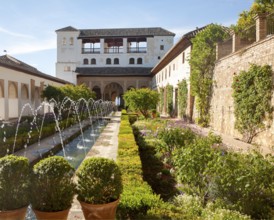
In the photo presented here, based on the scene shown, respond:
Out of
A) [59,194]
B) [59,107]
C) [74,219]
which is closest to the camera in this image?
[59,194]

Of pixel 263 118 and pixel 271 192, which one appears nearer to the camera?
pixel 271 192

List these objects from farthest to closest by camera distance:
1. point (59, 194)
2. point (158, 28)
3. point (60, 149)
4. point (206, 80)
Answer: point (158, 28) < point (206, 80) < point (60, 149) < point (59, 194)

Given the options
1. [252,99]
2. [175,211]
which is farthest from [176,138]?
[175,211]

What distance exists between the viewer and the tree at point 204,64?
15.2 meters

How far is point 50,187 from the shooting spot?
3.45 metres

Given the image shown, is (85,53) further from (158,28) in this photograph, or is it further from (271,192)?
(271,192)

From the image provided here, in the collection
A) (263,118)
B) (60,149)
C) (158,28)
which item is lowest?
(60,149)

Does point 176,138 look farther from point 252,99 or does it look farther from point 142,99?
Result: point 142,99

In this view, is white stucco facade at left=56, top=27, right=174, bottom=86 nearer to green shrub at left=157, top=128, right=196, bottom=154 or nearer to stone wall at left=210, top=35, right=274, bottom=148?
stone wall at left=210, top=35, right=274, bottom=148

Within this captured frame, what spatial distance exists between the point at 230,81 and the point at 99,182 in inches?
406

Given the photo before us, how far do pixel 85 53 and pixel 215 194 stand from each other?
4312cm

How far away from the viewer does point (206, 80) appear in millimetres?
15266

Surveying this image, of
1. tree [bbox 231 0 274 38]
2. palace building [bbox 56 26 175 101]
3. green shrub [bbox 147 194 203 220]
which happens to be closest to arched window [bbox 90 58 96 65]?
palace building [bbox 56 26 175 101]

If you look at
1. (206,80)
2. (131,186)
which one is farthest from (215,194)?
(206,80)
